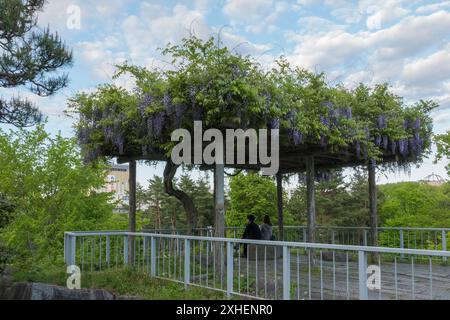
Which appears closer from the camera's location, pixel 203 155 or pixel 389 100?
pixel 203 155

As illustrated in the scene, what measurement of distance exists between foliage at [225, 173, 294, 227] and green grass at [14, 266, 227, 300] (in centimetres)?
1559

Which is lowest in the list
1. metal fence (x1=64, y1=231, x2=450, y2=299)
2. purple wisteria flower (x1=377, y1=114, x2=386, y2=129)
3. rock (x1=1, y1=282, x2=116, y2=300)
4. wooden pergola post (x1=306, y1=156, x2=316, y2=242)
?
rock (x1=1, y1=282, x2=116, y2=300)

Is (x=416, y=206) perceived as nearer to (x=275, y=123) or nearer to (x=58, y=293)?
(x=275, y=123)

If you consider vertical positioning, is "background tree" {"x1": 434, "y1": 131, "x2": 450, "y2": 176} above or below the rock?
above

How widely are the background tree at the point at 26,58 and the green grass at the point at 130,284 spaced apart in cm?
463

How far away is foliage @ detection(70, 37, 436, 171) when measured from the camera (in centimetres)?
672

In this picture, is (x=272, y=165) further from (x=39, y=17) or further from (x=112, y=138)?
(x=39, y=17)

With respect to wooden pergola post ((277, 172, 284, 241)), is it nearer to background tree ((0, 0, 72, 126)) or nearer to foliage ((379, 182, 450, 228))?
background tree ((0, 0, 72, 126))

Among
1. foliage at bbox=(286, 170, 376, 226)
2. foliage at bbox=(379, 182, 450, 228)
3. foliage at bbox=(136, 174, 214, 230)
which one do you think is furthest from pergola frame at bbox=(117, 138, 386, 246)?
foliage at bbox=(286, 170, 376, 226)

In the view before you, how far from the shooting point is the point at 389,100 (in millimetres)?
9766

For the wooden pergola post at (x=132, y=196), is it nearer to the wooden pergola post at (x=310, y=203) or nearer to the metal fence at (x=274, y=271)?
the metal fence at (x=274, y=271)
